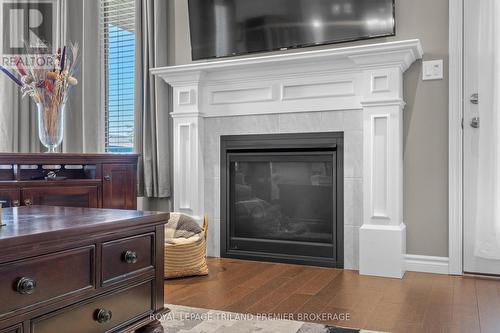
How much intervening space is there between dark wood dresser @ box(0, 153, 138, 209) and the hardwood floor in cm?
92

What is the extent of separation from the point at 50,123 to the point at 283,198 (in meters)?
1.73

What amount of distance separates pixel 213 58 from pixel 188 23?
422mm

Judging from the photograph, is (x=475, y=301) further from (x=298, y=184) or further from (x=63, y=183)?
(x=63, y=183)

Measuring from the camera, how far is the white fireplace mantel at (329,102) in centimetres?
288

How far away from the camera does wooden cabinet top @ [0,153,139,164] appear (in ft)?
9.64

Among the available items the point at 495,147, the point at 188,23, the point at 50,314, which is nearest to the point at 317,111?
the point at 495,147

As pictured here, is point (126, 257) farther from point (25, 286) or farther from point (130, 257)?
point (25, 286)

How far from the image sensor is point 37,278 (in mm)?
1141

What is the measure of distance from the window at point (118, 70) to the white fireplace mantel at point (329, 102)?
65cm

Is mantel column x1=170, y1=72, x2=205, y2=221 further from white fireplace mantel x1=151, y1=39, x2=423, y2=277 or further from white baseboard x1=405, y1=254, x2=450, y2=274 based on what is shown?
white baseboard x1=405, y1=254, x2=450, y2=274

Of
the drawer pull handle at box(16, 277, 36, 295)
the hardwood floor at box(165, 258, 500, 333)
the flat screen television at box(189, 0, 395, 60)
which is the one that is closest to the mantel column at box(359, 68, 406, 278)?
the hardwood floor at box(165, 258, 500, 333)

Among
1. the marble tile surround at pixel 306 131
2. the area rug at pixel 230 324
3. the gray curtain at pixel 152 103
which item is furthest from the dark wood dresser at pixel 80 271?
the gray curtain at pixel 152 103

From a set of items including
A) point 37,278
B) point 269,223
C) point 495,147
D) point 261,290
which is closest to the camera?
point 37,278

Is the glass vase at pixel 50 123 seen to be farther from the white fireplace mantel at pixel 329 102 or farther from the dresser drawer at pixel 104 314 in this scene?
the dresser drawer at pixel 104 314
